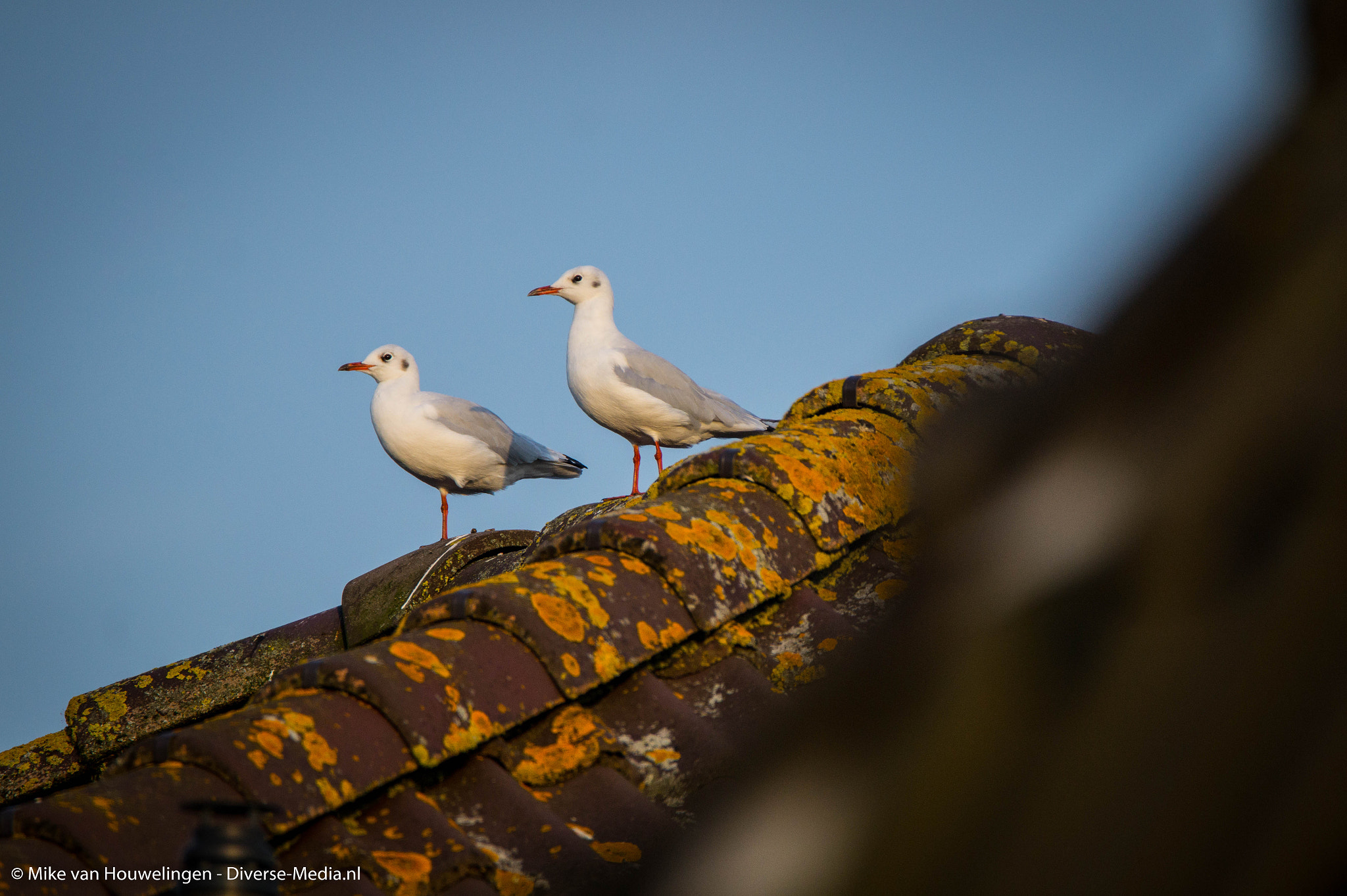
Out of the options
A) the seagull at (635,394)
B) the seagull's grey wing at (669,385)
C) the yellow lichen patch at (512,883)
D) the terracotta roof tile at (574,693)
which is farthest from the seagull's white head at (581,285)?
the yellow lichen patch at (512,883)

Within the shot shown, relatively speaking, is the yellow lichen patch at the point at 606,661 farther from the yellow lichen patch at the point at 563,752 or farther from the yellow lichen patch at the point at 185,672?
the yellow lichen patch at the point at 185,672

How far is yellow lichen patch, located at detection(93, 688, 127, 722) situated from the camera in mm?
4848

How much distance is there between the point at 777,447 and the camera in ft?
11.1

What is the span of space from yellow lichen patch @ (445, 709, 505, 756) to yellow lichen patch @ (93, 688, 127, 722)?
339 centimetres

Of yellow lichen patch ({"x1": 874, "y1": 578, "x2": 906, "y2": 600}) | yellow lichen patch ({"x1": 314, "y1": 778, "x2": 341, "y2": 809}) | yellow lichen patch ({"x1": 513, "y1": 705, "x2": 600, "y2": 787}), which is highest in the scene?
yellow lichen patch ({"x1": 874, "y1": 578, "x2": 906, "y2": 600})

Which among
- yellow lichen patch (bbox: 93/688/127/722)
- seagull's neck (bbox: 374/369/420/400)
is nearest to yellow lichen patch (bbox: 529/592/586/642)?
yellow lichen patch (bbox: 93/688/127/722)

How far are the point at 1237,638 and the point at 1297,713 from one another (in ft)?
0.14

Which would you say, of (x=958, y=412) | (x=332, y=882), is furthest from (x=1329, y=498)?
(x=332, y=882)

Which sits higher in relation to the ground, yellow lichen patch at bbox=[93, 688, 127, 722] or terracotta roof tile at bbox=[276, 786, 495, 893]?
yellow lichen patch at bbox=[93, 688, 127, 722]

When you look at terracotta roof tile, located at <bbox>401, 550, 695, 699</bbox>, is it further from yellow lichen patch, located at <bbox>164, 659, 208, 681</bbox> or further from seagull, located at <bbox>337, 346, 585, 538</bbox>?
seagull, located at <bbox>337, 346, 585, 538</bbox>

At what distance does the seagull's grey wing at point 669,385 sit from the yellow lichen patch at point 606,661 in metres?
5.69

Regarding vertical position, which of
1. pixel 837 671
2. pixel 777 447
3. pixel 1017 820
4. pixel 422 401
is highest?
pixel 422 401

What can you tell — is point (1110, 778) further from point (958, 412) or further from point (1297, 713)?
point (958, 412)

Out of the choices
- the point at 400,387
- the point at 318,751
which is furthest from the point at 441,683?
the point at 400,387
